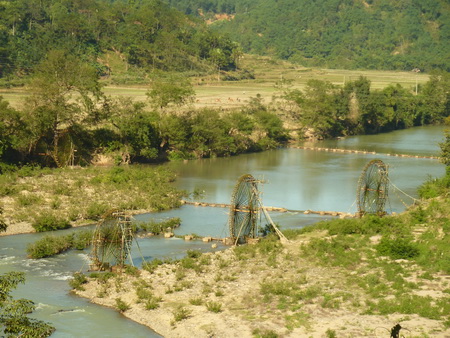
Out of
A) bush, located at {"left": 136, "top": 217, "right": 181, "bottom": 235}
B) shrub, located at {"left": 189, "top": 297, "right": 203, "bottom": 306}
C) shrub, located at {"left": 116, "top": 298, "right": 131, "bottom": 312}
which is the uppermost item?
bush, located at {"left": 136, "top": 217, "right": 181, "bottom": 235}

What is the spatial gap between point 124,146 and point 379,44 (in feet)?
328

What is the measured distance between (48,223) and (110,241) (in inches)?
273

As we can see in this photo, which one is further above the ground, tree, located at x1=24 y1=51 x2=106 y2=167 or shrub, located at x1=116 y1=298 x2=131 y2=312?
tree, located at x1=24 y1=51 x2=106 y2=167

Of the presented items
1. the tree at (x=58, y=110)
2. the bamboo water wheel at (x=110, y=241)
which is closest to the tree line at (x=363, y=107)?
the tree at (x=58, y=110)

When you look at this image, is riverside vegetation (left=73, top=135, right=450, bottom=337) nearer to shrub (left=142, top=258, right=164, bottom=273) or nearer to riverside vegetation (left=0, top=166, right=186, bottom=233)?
shrub (left=142, top=258, right=164, bottom=273)

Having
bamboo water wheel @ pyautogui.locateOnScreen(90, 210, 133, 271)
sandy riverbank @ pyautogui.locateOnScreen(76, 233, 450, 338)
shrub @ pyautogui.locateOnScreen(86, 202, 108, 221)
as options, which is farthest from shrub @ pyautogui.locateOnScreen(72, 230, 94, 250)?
sandy riverbank @ pyautogui.locateOnScreen(76, 233, 450, 338)

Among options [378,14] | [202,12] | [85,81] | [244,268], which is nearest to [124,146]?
[85,81]

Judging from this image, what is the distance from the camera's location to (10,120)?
42781 millimetres

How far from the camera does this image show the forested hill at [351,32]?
134625 millimetres

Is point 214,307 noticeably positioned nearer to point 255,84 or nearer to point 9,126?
point 9,126

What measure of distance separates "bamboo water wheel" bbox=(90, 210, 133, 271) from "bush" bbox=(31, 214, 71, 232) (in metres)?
6.21

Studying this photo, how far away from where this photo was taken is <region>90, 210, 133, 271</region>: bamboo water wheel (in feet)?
82.6

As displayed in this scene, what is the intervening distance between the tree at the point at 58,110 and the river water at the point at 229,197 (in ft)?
22.3

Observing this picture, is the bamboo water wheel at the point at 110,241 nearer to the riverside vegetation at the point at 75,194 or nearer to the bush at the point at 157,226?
the bush at the point at 157,226
